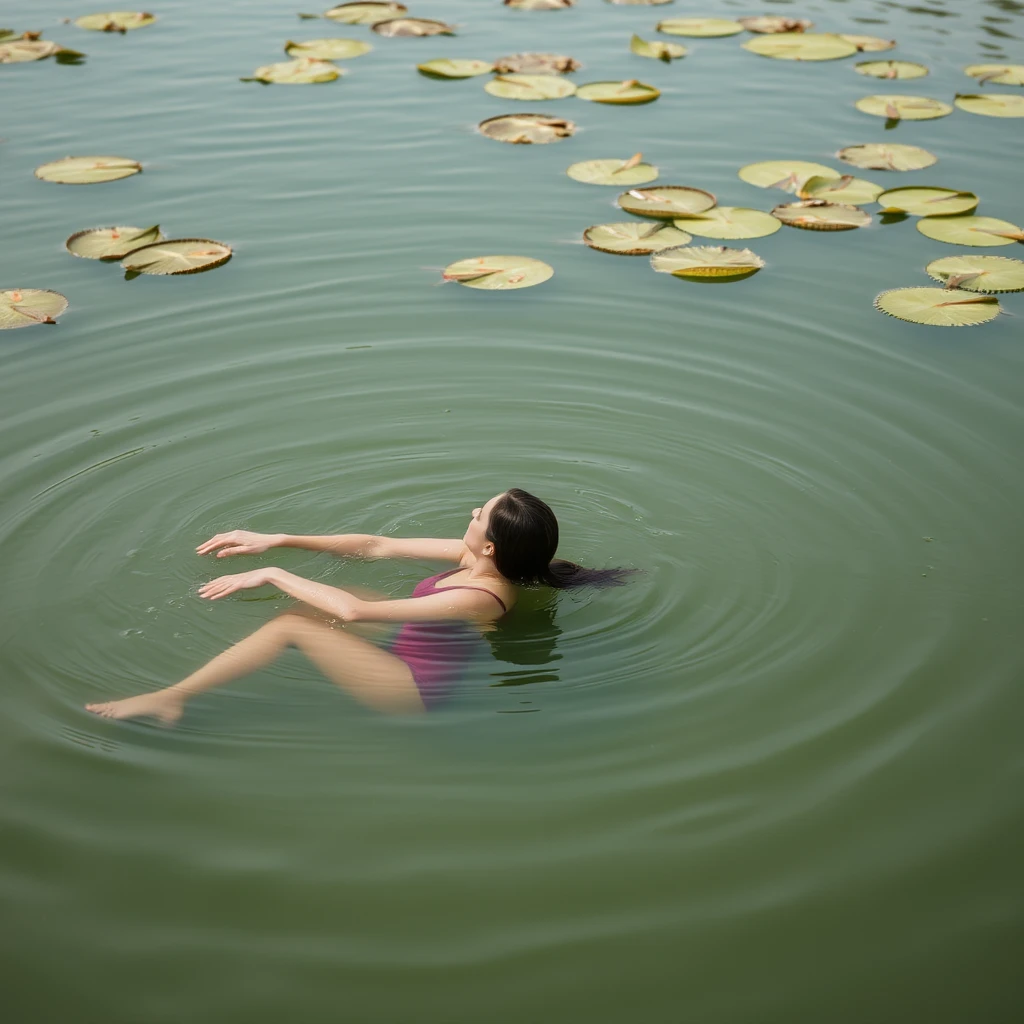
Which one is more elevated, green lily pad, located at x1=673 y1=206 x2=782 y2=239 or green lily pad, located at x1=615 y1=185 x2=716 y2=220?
green lily pad, located at x1=615 y1=185 x2=716 y2=220

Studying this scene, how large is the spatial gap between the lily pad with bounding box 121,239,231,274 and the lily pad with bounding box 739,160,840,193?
433 centimetres

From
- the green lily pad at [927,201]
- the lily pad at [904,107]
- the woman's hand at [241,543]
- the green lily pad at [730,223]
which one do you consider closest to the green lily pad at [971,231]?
the green lily pad at [927,201]

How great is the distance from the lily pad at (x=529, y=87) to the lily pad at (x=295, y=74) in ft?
5.46

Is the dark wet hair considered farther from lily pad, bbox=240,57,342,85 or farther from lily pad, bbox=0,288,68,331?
lily pad, bbox=240,57,342,85

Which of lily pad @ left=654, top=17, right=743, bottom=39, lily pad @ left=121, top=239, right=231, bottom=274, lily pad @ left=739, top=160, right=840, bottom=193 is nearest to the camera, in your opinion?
lily pad @ left=121, top=239, right=231, bottom=274

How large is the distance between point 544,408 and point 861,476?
187 centimetres

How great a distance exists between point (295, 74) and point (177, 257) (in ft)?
13.5

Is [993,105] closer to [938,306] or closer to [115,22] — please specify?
[938,306]

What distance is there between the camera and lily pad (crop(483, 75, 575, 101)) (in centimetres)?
1044

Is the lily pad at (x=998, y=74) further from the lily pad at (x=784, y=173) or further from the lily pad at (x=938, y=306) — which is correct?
the lily pad at (x=938, y=306)

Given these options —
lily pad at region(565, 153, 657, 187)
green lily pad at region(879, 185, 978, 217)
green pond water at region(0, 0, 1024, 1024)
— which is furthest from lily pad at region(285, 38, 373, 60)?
green lily pad at region(879, 185, 978, 217)

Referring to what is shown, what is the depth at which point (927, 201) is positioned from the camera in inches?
335

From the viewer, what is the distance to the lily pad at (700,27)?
12.2 m

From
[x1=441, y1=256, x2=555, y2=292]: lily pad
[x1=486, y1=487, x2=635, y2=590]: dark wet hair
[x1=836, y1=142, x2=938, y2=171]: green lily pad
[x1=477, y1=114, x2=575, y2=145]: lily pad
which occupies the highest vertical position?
[x1=477, y1=114, x2=575, y2=145]: lily pad
